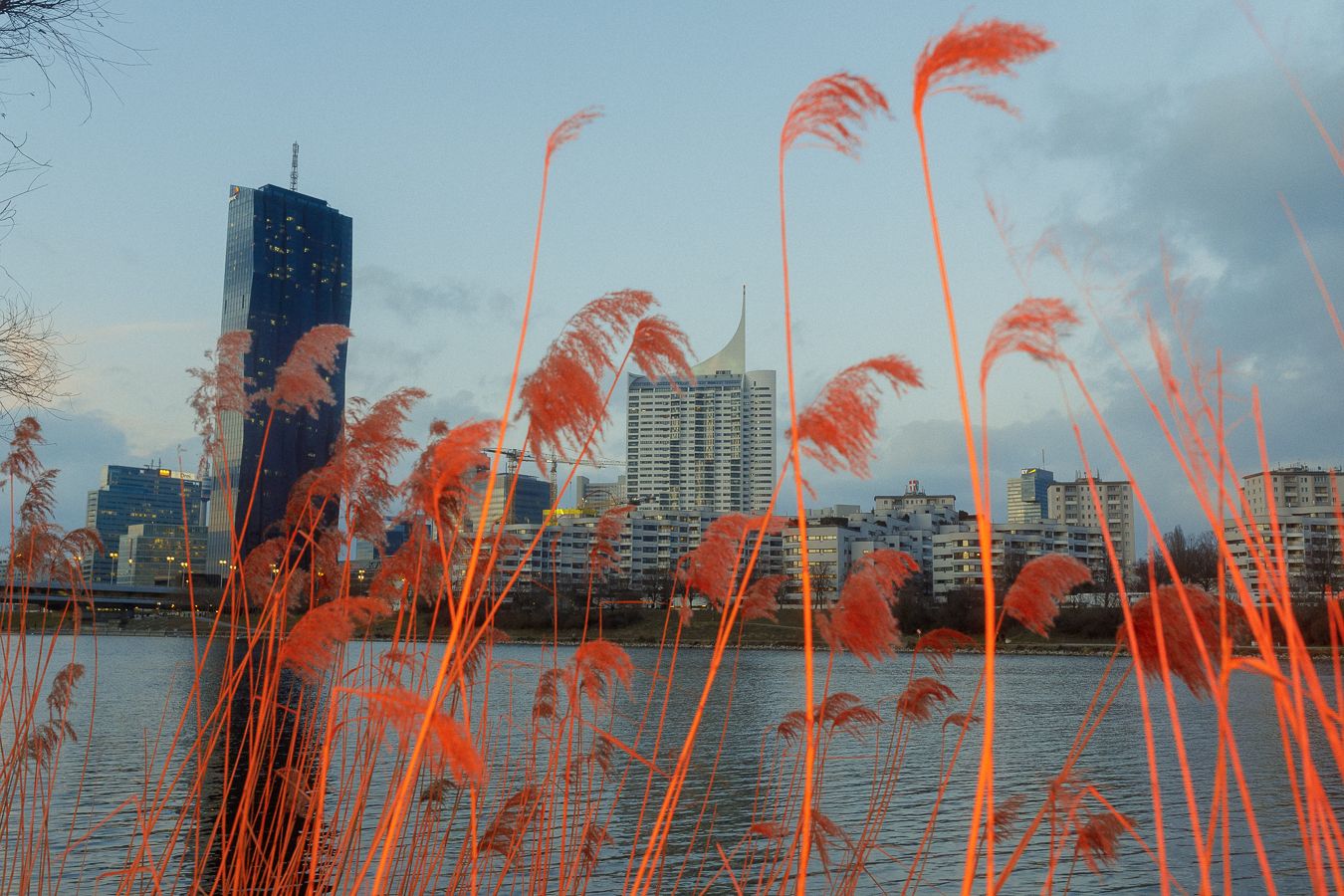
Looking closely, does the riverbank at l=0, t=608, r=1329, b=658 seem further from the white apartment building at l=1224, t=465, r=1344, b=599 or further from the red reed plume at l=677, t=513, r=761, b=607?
the red reed plume at l=677, t=513, r=761, b=607

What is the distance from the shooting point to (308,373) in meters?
4.23

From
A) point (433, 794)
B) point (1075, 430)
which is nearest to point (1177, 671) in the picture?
point (1075, 430)

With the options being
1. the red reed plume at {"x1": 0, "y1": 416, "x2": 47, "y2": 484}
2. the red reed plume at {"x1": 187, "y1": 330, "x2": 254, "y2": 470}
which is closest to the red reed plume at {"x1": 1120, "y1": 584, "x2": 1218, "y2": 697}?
the red reed plume at {"x1": 187, "y1": 330, "x2": 254, "y2": 470}

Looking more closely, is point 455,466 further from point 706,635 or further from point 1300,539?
point 1300,539

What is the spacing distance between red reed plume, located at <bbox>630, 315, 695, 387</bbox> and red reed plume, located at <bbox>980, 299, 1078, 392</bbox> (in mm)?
1187

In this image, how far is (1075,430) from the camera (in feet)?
6.96

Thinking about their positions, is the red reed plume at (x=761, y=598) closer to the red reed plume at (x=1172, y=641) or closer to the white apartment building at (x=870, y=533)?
the red reed plume at (x=1172, y=641)

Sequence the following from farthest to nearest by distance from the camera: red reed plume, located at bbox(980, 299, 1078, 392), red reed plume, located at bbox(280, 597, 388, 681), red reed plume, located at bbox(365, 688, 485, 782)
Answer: red reed plume, located at bbox(280, 597, 388, 681) → red reed plume, located at bbox(980, 299, 1078, 392) → red reed plume, located at bbox(365, 688, 485, 782)

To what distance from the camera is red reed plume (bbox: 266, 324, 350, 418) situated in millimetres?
4195

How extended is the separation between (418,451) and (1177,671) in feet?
9.90

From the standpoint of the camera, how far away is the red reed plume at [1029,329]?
6.73ft

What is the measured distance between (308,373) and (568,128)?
201 cm

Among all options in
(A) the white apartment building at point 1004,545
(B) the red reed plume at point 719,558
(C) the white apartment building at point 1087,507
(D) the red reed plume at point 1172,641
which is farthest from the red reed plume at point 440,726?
(C) the white apartment building at point 1087,507

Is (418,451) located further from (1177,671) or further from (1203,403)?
(1203,403)
